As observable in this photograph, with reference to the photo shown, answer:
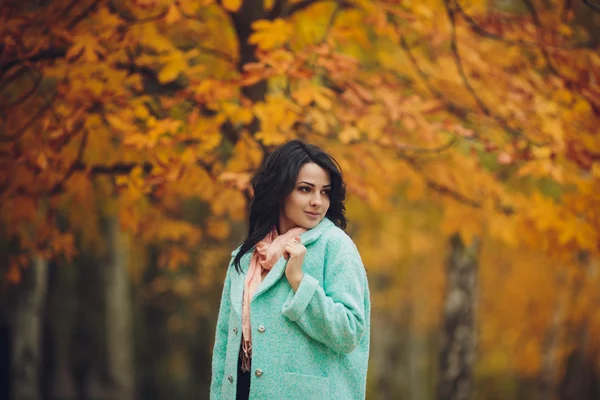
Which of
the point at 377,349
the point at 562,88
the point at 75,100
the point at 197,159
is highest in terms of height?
the point at 562,88

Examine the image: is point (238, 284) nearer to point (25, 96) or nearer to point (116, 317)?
point (25, 96)

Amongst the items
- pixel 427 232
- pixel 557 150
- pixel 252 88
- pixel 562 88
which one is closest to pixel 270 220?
pixel 252 88

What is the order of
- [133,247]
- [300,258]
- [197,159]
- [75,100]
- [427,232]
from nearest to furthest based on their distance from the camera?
[300,258], [75,100], [197,159], [133,247], [427,232]

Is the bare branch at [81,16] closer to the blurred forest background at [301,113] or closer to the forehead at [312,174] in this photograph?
the blurred forest background at [301,113]

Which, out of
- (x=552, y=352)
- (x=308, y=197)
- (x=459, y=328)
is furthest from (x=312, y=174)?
(x=552, y=352)

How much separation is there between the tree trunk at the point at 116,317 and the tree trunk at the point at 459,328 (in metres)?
4.79

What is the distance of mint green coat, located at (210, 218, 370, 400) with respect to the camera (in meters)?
2.55

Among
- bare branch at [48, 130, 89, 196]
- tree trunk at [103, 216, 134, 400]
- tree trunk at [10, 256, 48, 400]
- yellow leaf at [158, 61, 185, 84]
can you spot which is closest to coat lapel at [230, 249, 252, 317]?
yellow leaf at [158, 61, 185, 84]

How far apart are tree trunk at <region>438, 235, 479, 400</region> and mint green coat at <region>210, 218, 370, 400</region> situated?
5.48 meters

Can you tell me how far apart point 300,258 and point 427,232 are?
43.2 ft

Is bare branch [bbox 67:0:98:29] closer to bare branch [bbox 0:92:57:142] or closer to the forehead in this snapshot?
bare branch [bbox 0:92:57:142]

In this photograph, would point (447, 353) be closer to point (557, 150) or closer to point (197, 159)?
point (557, 150)

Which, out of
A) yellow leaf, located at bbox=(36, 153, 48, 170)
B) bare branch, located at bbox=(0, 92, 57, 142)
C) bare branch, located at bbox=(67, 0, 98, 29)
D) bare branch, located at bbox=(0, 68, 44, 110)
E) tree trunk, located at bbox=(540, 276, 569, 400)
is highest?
bare branch, located at bbox=(67, 0, 98, 29)

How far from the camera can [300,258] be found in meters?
2.60
